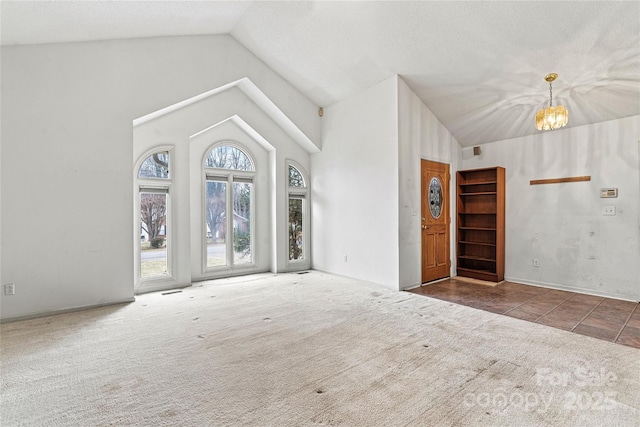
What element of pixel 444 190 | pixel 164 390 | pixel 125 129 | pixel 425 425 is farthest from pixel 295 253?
pixel 425 425

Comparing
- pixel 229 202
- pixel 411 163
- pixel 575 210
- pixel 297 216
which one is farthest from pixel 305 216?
pixel 575 210

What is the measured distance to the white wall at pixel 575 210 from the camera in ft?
14.2

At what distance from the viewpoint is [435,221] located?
219 inches

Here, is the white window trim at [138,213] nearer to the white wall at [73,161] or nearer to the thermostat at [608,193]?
the white wall at [73,161]

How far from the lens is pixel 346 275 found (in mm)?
5891

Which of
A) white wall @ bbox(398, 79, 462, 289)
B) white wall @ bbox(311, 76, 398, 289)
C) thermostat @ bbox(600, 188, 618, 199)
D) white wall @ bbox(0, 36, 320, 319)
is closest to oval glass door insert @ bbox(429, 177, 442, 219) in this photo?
white wall @ bbox(398, 79, 462, 289)

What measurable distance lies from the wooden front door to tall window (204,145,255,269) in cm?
339

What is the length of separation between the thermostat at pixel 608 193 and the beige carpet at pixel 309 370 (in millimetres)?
2604

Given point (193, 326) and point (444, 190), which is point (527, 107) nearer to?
point (444, 190)

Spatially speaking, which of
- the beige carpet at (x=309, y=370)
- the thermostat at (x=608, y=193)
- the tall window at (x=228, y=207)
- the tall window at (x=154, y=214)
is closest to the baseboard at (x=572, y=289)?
the thermostat at (x=608, y=193)

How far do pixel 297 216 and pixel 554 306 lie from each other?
4.64 metres

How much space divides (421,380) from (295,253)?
460 centimetres

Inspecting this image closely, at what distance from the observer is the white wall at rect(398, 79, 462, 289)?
4914 mm

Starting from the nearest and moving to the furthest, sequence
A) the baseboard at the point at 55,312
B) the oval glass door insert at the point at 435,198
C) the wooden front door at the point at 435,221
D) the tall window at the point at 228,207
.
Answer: the baseboard at the point at 55,312
the wooden front door at the point at 435,221
the oval glass door insert at the point at 435,198
the tall window at the point at 228,207
